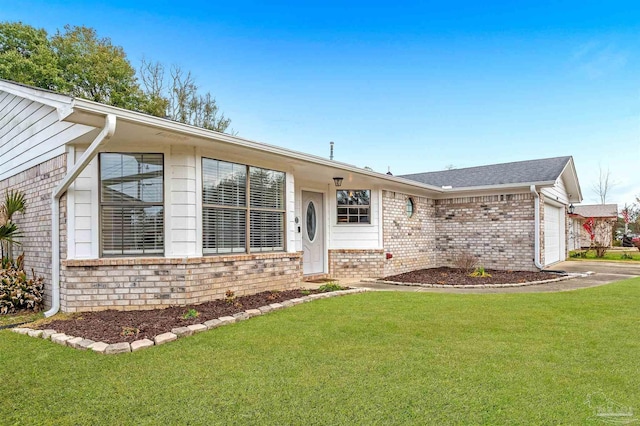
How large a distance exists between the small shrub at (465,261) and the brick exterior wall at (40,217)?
379 inches

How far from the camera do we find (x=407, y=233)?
34.5 feet

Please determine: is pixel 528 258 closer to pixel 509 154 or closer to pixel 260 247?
pixel 260 247

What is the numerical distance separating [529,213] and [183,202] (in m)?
9.29

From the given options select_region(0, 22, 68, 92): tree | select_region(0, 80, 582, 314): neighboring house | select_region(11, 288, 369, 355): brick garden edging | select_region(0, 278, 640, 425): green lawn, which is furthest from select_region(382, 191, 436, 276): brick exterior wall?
select_region(0, 22, 68, 92): tree

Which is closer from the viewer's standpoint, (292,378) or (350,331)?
(292,378)

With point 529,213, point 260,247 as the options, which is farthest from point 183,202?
point 529,213

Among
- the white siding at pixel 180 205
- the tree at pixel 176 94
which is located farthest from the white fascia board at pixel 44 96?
the tree at pixel 176 94

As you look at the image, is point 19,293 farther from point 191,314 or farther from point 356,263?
point 356,263

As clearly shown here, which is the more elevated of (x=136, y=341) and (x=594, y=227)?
(x=594, y=227)

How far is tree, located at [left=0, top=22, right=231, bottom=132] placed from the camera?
A: 17.6 m

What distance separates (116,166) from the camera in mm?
5469

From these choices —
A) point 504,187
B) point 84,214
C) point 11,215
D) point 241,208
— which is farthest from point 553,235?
point 11,215

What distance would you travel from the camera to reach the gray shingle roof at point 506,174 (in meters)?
10.6

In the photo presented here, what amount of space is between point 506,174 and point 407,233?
12.9ft
